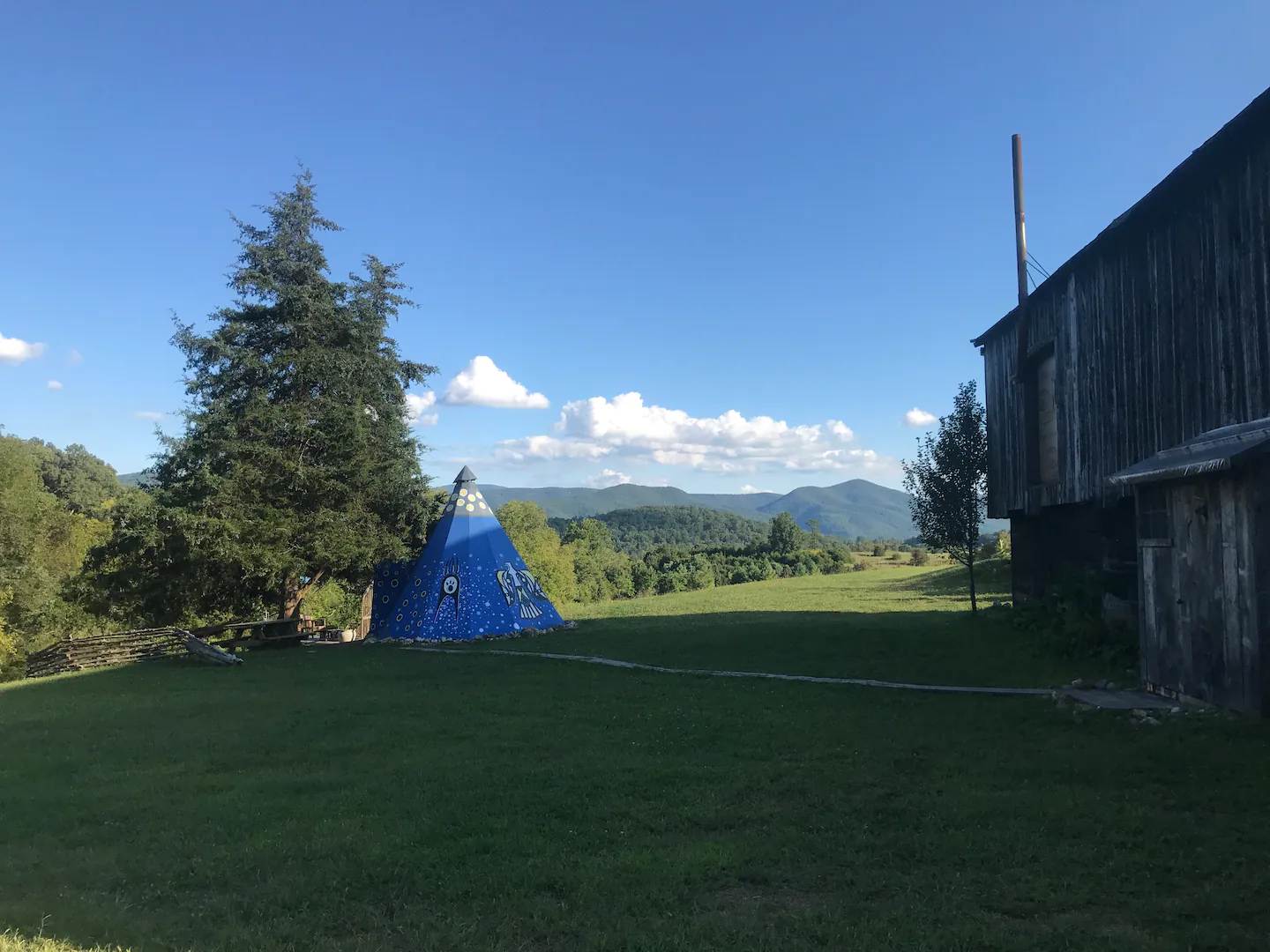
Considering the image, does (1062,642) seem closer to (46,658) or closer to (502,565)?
(502,565)

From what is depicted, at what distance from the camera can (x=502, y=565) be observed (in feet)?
69.2

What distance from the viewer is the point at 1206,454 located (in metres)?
8.45

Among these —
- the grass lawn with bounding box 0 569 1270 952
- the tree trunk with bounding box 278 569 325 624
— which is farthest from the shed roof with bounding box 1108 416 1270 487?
the tree trunk with bounding box 278 569 325 624

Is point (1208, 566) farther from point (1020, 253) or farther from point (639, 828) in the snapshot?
point (1020, 253)

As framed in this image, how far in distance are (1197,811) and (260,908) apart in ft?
20.3

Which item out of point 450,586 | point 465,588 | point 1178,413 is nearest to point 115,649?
point 450,586

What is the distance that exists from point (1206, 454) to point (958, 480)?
9.85 metres

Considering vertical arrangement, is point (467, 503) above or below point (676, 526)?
below

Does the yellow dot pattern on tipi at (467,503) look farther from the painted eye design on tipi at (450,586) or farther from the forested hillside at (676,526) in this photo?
the forested hillside at (676,526)

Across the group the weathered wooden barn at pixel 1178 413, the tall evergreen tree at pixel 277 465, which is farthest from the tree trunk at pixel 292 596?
the weathered wooden barn at pixel 1178 413

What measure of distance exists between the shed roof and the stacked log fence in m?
19.8

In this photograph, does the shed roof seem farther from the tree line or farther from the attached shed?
the tree line

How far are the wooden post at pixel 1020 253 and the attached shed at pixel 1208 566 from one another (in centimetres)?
615

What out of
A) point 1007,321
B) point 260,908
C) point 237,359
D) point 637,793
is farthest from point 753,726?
point 237,359
